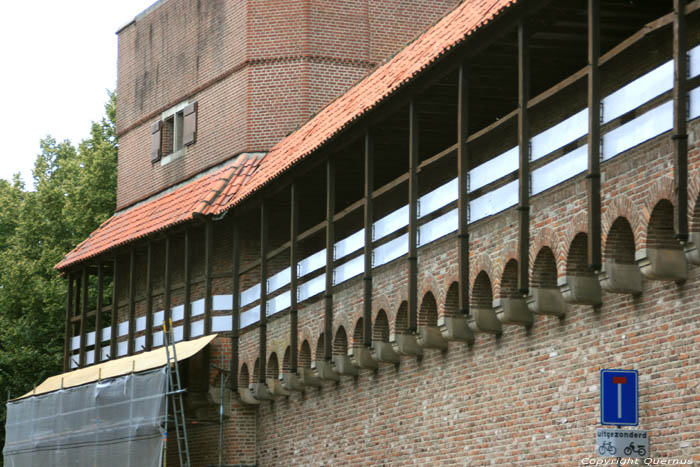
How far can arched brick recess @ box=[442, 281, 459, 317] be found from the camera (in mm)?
18781

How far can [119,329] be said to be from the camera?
3091 centimetres

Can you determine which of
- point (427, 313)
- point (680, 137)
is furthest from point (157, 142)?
point (680, 137)

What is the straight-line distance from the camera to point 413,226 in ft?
64.4

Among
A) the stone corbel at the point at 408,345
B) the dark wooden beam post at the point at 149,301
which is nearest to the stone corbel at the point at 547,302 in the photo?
the stone corbel at the point at 408,345

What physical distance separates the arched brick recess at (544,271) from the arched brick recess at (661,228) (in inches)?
100

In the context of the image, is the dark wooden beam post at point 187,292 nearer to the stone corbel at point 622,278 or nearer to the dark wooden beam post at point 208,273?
the dark wooden beam post at point 208,273

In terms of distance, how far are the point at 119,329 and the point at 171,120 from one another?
5.47 metres

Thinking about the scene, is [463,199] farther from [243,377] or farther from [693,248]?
[243,377]

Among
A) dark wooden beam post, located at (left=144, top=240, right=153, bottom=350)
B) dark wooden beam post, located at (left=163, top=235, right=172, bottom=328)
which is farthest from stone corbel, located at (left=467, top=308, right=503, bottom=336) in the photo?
dark wooden beam post, located at (left=144, top=240, right=153, bottom=350)

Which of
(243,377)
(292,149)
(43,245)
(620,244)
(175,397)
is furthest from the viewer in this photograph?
(43,245)

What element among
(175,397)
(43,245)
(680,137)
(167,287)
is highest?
(43,245)

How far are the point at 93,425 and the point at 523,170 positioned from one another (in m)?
15.9

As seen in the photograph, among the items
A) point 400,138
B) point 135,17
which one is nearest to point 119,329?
point 135,17

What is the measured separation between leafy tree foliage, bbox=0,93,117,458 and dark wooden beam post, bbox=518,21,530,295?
85.6ft
